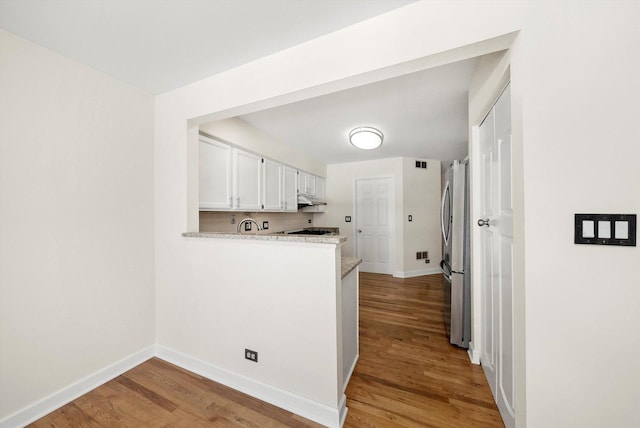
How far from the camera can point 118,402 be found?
5.51 ft

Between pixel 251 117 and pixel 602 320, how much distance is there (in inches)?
125

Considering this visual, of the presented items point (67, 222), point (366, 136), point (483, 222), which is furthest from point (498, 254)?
point (67, 222)

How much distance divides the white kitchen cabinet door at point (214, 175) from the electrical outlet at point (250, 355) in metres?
1.40

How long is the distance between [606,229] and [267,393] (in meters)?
2.07

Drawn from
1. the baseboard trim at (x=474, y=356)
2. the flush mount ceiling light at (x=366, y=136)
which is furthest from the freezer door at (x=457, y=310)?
the flush mount ceiling light at (x=366, y=136)

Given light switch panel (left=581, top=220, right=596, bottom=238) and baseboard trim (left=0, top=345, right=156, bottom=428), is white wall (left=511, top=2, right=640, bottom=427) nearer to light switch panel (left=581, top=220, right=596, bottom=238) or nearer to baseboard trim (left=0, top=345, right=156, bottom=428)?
light switch panel (left=581, top=220, right=596, bottom=238)

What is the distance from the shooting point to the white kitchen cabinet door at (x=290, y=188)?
12.7 ft

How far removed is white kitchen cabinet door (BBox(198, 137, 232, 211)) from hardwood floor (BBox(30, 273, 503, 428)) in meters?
1.51

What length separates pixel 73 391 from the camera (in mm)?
1721

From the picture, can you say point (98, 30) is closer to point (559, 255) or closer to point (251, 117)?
point (251, 117)

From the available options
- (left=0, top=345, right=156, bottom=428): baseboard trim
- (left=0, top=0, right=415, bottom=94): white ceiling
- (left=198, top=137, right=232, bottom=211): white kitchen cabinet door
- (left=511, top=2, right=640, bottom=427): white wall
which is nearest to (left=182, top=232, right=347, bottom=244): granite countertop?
(left=198, top=137, right=232, bottom=211): white kitchen cabinet door

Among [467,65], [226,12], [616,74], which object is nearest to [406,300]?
[467,65]

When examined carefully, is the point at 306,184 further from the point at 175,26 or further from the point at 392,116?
the point at 175,26

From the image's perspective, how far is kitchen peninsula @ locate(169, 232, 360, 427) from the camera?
1.52m
